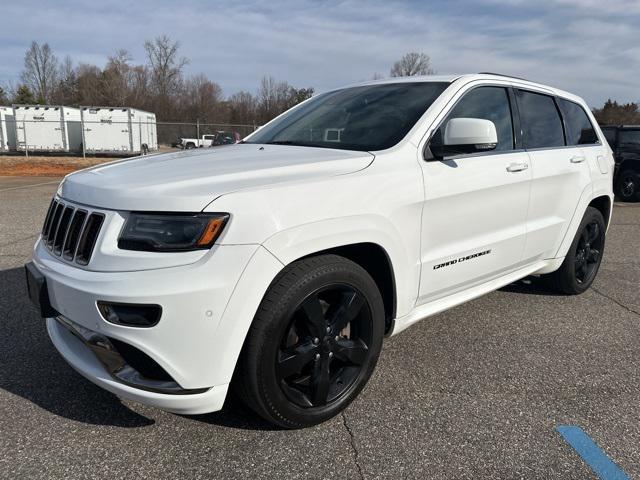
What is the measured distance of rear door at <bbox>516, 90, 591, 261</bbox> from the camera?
369cm

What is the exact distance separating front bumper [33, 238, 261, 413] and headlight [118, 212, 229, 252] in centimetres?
8

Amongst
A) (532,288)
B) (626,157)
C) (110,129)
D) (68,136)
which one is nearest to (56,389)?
(532,288)

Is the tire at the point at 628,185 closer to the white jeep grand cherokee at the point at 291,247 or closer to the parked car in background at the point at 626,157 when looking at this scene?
the parked car in background at the point at 626,157

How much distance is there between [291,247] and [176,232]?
0.48 metres

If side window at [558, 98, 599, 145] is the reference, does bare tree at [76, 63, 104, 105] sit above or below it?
above

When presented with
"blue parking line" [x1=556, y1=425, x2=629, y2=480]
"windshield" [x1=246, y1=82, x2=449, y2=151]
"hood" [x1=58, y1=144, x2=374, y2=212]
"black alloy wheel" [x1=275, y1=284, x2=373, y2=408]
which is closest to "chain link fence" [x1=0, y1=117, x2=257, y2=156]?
"windshield" [x1=246, y1=82, x2=449, y2=151]

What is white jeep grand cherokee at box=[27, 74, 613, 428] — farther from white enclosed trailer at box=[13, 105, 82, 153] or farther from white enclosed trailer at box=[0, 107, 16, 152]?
white enclosed trailer at box=[0, 107, 16, 152]

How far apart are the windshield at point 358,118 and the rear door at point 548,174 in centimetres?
101

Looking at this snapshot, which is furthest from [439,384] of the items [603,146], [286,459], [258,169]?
[603,146]

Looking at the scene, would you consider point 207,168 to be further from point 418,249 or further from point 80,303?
point 418,249

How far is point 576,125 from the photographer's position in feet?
14.6

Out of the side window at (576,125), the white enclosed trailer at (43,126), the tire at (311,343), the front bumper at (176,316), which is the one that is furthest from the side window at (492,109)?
the white enclosed trailer at (43,126)

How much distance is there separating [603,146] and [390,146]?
2999 millimetres

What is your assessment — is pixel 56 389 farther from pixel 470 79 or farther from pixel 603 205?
pixel 603 205
